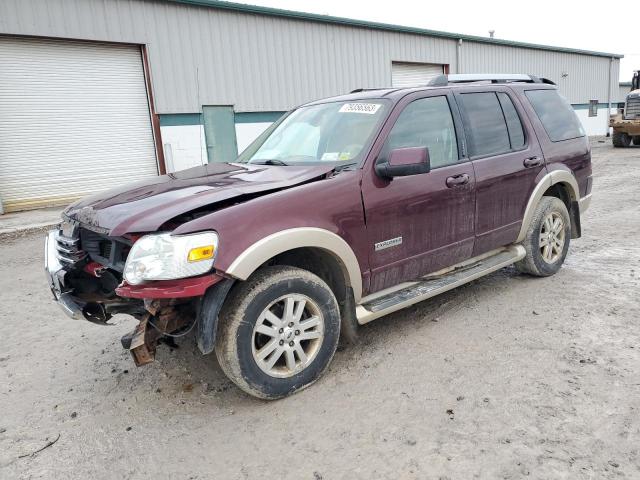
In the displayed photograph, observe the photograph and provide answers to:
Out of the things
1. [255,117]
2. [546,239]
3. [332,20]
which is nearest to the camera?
[546,239]

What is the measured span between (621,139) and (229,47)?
17776 mm

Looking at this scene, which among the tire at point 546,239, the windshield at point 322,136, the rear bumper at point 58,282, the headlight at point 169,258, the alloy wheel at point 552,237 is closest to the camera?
the headlight at point 169,258

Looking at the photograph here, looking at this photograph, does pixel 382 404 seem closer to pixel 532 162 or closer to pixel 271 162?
pixel 271 162

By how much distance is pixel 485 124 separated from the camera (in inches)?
170

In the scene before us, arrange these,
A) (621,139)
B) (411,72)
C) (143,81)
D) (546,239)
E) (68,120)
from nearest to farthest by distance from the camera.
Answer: (546,239)
(68,120)
(143,81)
(411,72)
(621,139)

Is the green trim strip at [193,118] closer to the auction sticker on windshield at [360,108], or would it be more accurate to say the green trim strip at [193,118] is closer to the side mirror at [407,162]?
the auction sticker on windshield at [360,108]

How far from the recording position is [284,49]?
15.4 meters

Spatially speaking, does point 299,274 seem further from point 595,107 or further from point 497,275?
point 595,107

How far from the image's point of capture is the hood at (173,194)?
9.06 feet

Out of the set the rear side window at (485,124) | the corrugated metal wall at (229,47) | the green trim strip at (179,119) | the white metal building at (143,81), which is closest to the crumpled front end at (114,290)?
the rear side window at (485,124)

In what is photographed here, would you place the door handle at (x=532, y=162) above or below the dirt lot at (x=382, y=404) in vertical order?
above

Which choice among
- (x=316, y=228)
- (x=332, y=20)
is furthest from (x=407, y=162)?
(x=332, y=20)

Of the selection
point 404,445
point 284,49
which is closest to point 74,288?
point 404,445

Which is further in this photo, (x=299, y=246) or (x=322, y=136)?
(x=322, y=136)
